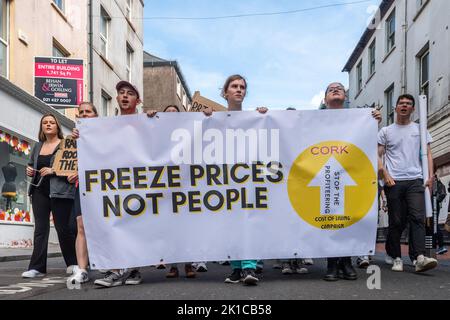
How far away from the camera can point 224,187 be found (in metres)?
4.62

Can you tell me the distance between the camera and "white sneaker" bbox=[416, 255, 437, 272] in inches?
195

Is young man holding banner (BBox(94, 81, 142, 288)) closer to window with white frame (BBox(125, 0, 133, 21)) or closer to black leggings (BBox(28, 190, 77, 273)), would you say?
black leggings (BBox(28, 190, 77, 273))

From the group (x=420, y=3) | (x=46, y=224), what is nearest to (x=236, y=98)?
(x=46, y=224)

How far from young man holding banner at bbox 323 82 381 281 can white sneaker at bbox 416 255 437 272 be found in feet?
2.56

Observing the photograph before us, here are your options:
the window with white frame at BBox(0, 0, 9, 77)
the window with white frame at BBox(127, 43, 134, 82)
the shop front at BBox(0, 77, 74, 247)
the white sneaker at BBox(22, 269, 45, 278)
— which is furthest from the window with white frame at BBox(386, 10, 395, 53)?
the white sneaker at BBox(22, 269, 45, 278)

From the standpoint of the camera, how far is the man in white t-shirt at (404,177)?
539 cm

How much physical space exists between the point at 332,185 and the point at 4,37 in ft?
32.2

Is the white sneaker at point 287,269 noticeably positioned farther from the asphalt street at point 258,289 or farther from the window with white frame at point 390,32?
the window with white frame at point 390,32

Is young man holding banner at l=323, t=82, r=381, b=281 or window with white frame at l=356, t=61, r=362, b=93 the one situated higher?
window with white frame at l=356, t=61, r=362, b=93

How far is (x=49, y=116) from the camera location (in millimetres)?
5617

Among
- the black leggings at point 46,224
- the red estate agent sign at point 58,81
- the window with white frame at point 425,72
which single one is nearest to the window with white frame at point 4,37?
the red estate agent sign at point 58,81
